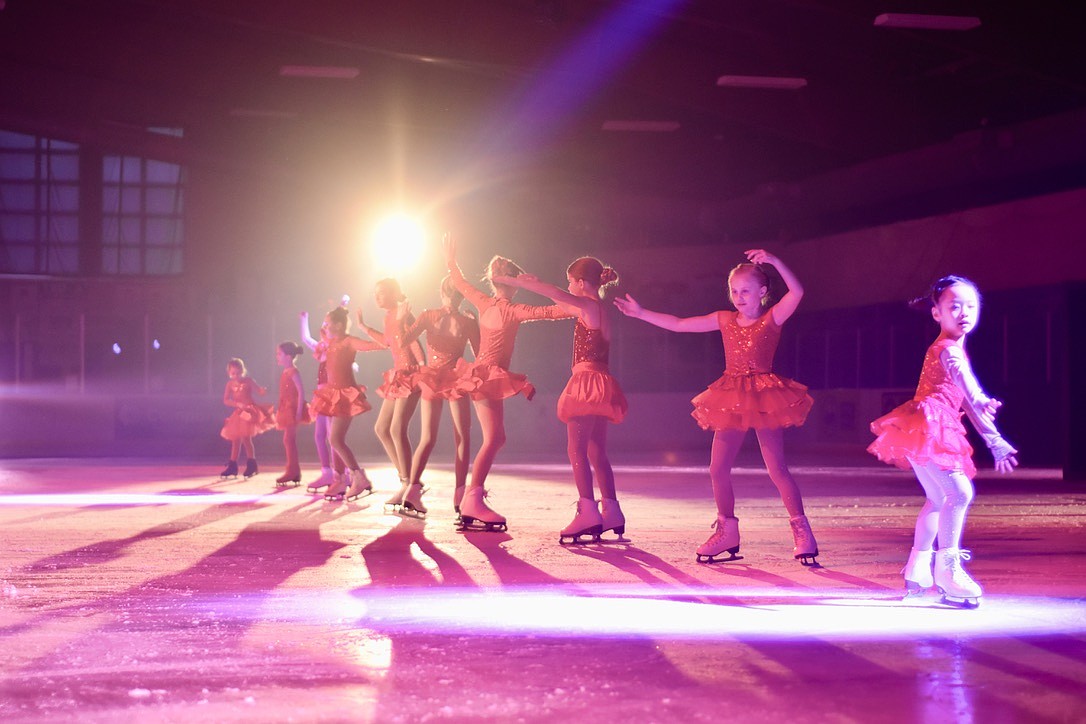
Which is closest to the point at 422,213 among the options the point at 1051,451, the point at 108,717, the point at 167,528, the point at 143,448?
the point at 143,448

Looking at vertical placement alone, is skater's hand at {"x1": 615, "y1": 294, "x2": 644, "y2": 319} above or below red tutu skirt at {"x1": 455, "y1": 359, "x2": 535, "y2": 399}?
above

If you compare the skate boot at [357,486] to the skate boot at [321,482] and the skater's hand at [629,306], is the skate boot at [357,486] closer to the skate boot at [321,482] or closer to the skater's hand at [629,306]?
the skate boot at [321,482]

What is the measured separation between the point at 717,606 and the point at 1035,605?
139cm

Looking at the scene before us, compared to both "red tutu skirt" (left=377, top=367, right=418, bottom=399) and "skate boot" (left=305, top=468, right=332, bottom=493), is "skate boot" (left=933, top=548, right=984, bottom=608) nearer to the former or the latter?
"red tutu skirt" (left=377, top=367, right=418, bottom=399)

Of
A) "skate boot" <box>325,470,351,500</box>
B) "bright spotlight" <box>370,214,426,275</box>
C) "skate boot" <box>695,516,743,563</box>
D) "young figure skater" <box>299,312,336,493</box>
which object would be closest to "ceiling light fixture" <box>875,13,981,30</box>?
"young figure skater" <box>299,312,336,493</box>

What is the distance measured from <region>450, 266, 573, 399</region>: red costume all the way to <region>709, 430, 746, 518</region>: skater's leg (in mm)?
1651

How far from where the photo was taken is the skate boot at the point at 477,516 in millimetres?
7883

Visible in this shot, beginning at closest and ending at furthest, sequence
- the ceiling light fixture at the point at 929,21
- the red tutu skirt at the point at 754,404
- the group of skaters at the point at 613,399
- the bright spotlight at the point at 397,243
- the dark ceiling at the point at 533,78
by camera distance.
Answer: the group of skaters at the point at 613,399 → the red tutu skirt at the point at 754,404 → the ceiling light fixture at the point at 929,21 → the dark ceiling at the point at 533,78 → the bright spotlight at the point at 397,243

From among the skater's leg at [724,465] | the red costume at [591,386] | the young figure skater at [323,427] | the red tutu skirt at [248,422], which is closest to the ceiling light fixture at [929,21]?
the young figure skater at [323,427]

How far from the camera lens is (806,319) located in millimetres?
23578

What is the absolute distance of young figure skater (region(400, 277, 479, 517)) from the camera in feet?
28.0

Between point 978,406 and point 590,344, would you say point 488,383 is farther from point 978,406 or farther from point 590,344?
point 978,406

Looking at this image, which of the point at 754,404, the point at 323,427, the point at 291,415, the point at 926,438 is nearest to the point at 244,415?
the point at 291,415

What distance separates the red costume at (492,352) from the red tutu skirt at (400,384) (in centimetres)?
104
